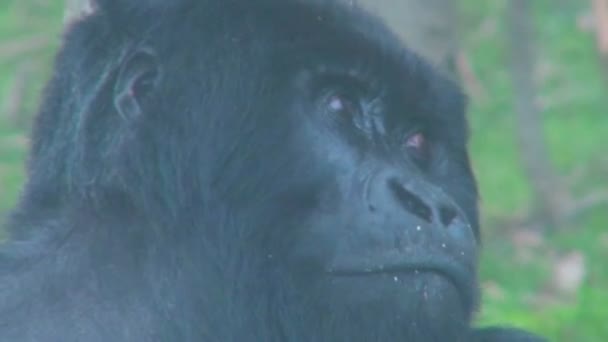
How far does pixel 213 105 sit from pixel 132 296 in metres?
0.52

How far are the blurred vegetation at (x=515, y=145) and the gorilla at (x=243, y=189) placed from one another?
2980 mm

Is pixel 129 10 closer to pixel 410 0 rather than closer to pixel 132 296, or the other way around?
pixel 132 296

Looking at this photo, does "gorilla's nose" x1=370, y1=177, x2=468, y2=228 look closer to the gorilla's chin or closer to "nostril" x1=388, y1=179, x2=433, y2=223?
"nostril" x1=388, y1=179, x2=433, y2=223

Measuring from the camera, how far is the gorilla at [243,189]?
3.67 metres

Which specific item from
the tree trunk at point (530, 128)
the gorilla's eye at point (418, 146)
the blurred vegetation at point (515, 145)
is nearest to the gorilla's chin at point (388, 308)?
the gorilla's eye at point (418, 146)

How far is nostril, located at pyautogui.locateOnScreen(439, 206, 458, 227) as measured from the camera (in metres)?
3.71

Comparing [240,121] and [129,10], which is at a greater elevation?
[129,10]

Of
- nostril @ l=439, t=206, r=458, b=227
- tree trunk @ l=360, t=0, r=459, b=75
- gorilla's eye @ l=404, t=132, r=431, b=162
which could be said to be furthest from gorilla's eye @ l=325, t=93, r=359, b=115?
tree trunk @ l=360, t=0, r=459, b=75

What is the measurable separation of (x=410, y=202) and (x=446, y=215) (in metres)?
0.10

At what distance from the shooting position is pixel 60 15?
1284cm

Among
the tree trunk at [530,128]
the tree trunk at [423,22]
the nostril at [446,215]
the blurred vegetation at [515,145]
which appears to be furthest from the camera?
the tree trunk at [530,128]

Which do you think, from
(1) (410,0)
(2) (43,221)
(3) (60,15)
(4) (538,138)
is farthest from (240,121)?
(3) (60,15)

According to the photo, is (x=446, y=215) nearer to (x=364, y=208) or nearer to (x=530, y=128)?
(x=364, y=208)

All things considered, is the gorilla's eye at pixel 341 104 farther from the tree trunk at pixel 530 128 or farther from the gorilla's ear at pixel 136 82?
the tree trunk at pixel 530 128
